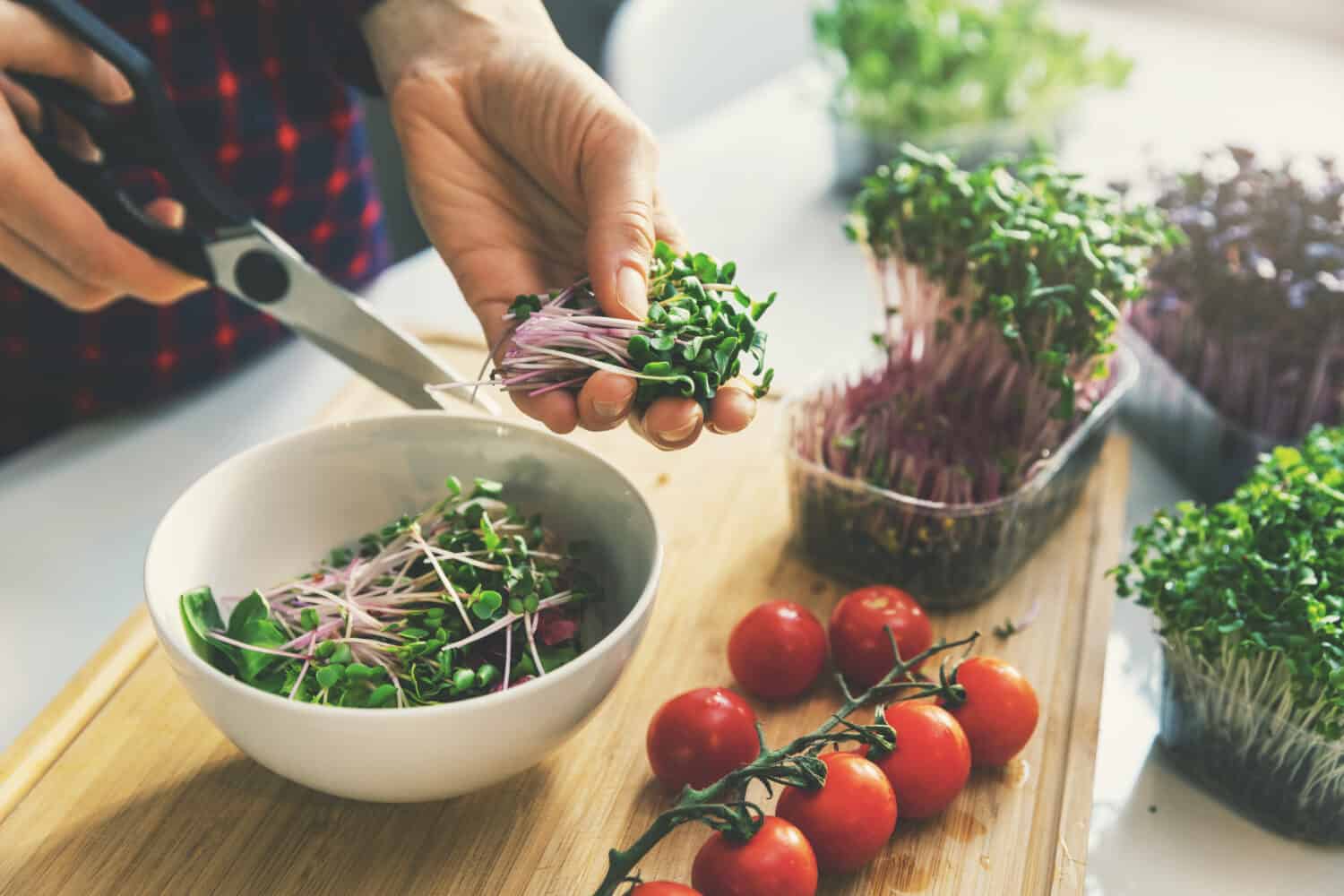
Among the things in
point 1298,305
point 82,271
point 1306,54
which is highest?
point 82,271

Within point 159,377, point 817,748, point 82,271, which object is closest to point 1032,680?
point 817,748

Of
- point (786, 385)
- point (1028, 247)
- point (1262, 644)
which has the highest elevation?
point (1028, 247)

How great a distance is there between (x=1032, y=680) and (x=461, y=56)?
95 cm

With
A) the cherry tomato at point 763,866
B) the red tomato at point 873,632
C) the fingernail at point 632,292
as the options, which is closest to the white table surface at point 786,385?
the red tomato at point 873,632

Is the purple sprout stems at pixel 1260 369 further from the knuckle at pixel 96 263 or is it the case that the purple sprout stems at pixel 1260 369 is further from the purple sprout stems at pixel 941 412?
the knuckle at pixel 96 263

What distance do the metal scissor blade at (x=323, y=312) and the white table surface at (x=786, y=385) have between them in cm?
40

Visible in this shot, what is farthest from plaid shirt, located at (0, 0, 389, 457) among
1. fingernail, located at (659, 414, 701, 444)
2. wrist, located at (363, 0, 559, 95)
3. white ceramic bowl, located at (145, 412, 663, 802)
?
fingernail, located at (659, 414, 701, 444)

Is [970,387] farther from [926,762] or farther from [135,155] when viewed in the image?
[135,155]

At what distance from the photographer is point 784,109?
2.61 m

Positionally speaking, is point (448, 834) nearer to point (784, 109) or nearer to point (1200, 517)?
point (1200, 517)

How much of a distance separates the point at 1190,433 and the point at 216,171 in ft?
4.41

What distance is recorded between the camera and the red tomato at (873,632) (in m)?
1.20

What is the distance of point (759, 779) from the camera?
1014mm

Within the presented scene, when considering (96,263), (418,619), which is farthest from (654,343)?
(96,263)
